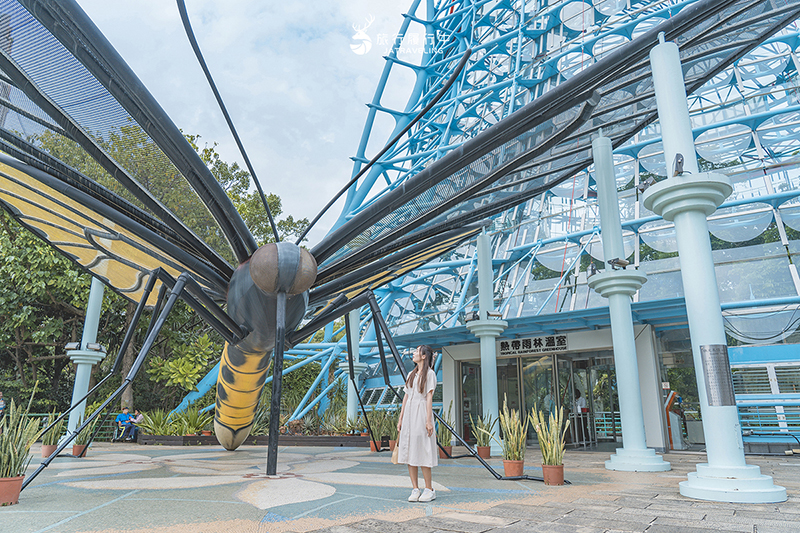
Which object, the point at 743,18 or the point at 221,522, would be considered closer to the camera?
the point at 221,522

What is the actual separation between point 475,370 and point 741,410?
22.0 feet

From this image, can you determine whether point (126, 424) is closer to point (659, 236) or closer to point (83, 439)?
point (83, 439)

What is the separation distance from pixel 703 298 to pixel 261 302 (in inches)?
173

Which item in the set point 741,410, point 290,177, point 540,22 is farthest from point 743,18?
point 290,177

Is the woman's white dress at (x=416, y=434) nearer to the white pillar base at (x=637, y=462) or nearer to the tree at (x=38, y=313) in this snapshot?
the white pillar base at (x=637, y=462)

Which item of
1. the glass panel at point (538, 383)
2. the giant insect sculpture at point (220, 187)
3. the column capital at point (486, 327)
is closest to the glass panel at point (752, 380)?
the glass panel at point (538, 383)

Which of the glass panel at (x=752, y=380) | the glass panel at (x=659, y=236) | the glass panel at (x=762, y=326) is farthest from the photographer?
the glass panel at (x=659, y=236)

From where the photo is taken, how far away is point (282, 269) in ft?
13.9

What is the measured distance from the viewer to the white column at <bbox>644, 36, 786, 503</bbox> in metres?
4.30

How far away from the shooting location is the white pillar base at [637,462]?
6.55 metres

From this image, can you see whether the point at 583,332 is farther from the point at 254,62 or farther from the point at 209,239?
the point at 254,62

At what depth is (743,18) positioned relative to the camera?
5766 mm

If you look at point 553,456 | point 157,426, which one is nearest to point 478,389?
point 157,426

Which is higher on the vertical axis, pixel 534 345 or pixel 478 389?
pixel 534 345
